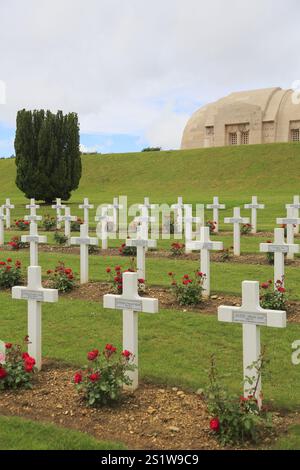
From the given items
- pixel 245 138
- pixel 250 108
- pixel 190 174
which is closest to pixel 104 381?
pixel 190 174

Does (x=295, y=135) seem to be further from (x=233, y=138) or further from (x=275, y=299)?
(x=275, y=299)

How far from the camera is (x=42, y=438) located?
4.09 m

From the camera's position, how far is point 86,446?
155 inches

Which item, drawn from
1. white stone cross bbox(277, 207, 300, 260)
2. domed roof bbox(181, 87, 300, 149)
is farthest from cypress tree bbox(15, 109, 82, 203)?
domed roof bbox(181, 87, 300, 149)

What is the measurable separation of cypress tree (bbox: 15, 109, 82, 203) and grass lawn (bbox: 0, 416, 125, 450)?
70.6 feet

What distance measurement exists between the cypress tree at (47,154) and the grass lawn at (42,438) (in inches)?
847

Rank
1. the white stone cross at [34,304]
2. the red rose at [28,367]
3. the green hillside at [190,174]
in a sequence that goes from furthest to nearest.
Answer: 1. the green hillside at [190,174]
2. the white stone cross at [34,304]
3. the red rose at [28,367]

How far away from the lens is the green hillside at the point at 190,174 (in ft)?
99.1

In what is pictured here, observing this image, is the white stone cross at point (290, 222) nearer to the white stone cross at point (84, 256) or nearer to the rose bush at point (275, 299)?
the rose bush at point (275, 299)

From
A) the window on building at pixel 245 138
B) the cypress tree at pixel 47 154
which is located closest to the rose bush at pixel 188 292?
the cypress tree at pixel 47 154

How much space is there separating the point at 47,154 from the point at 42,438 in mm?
22480

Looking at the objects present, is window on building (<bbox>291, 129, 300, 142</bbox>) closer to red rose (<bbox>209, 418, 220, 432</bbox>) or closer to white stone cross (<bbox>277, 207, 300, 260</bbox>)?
white stone cross (<bbox>277, 207, 300, 260</bbox>)

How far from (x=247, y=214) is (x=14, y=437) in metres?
16.4
